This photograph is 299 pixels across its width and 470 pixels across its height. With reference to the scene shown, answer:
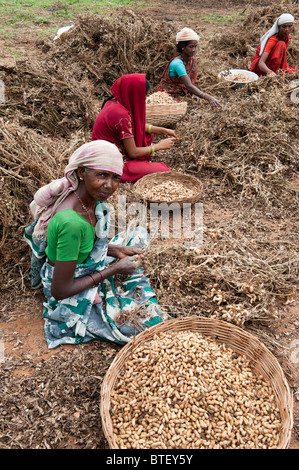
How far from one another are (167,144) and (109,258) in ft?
5.39

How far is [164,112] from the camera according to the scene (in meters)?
4.53

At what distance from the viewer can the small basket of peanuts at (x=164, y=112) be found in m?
4.47

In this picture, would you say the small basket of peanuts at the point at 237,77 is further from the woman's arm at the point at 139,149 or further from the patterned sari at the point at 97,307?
the patterned sari at the point at 97,307

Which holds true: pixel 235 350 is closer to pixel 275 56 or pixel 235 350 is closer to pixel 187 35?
pixel 187 35

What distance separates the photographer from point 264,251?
296cm

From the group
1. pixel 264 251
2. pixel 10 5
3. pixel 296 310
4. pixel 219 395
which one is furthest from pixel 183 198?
pixel 10 5

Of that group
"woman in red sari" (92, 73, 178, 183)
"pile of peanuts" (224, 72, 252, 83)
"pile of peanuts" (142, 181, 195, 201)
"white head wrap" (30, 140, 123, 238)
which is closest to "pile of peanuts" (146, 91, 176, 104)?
"woman in red sari" (92, 73, 178, 183)

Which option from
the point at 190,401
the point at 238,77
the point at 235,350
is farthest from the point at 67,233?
the point at 238,77

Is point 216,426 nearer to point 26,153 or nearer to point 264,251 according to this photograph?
point 264,251

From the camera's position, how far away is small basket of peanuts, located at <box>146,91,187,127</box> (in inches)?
176

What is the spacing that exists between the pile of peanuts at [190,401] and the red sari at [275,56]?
5284 mm

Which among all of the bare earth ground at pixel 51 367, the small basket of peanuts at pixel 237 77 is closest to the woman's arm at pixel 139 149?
the bare earth ground at pixel 51 367

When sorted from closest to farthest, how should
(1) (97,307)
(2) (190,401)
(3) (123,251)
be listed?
1. (2) (190,401)
2. (1) (97,307)
3. (3) (123,251)

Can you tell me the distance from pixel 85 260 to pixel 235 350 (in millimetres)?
Answer: 1037
